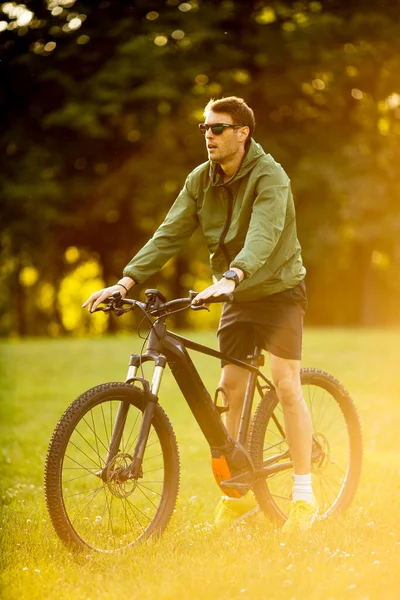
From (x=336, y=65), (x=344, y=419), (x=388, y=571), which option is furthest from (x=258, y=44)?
(x=388, y=571)

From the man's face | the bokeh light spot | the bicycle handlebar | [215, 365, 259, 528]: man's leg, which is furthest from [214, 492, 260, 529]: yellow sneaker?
the bokeh light spot

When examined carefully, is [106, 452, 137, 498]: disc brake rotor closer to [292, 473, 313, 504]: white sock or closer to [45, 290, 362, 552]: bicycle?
[45, 290, 362, 552]: bicycle

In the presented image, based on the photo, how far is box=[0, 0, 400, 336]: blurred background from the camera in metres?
20.6

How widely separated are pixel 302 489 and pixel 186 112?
1923 cm

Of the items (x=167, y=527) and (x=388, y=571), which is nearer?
(x=388, y=571)

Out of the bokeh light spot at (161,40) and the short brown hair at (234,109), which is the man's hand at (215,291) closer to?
the short brown hair at (234,109)

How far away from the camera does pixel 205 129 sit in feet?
15.7

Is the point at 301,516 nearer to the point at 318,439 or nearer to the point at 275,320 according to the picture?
the point at 318,439

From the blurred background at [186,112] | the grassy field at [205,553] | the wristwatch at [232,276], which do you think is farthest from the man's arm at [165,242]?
the blurred background at [186,112]

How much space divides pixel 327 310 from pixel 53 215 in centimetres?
1536

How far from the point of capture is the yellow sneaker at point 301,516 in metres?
5.00

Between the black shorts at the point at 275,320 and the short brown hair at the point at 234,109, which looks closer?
the short brown hair at the point at 234,109

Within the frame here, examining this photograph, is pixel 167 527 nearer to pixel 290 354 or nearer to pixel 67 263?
pixel 290 354

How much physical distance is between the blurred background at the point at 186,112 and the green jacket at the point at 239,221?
12401 millimetres
